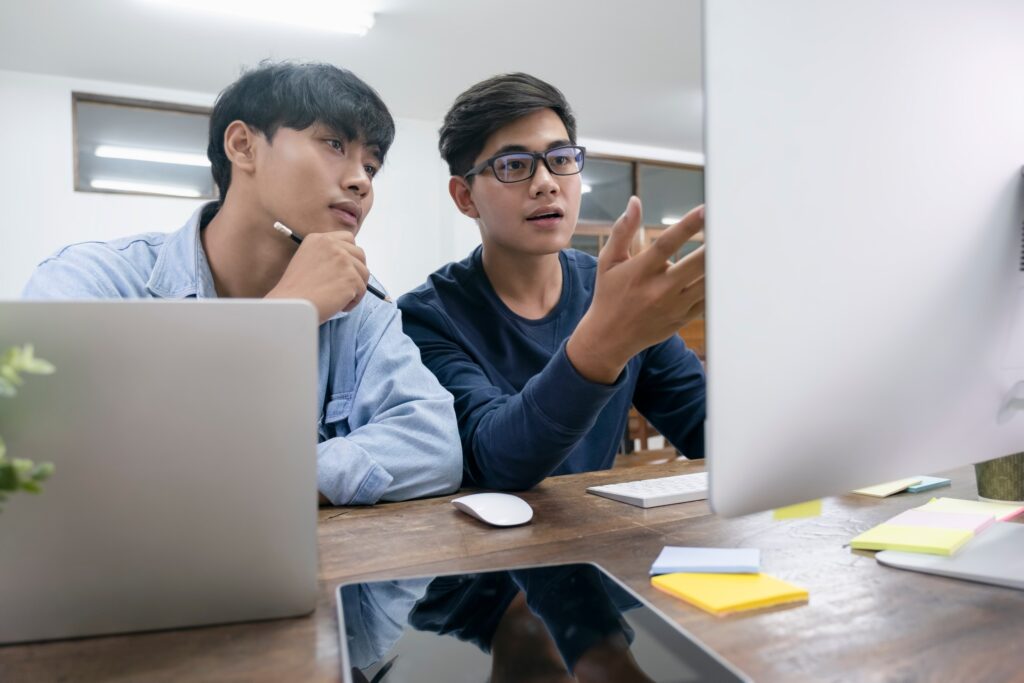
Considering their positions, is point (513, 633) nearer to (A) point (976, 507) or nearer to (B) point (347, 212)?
(A) point (976, 507)

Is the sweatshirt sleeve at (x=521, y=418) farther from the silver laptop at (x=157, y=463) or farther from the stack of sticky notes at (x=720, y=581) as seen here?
the silver laptop at (x=157, y=463)

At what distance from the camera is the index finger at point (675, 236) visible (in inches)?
18.5

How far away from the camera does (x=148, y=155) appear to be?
179 inches

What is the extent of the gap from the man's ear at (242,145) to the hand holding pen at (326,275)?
12.2 inches

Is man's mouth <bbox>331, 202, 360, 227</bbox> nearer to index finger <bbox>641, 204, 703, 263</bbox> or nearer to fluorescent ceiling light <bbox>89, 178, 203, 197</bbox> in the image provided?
index finger <bbox>641, 204, 703, 263</bbox>

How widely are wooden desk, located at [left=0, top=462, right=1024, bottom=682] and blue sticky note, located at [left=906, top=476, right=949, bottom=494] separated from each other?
0.36 feet

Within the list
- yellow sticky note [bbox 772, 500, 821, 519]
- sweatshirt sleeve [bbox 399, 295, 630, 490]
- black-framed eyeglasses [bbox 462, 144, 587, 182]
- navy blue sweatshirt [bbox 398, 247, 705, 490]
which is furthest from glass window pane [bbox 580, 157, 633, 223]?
yellow sticky note [bbox 772, 500, 821, 519]

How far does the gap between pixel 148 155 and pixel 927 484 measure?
4916 millimetres

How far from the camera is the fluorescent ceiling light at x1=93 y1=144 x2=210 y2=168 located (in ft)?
14.5

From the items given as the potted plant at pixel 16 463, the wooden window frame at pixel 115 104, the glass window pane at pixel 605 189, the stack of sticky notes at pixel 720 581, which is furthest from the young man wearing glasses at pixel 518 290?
the glass window pane at pixel 605 189

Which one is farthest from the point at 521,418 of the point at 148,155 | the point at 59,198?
the point at 148,155

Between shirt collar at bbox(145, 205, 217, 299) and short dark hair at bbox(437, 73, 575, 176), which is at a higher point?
short dark hair at bbox(437, 73, 575, 176)

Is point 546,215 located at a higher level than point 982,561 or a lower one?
higher

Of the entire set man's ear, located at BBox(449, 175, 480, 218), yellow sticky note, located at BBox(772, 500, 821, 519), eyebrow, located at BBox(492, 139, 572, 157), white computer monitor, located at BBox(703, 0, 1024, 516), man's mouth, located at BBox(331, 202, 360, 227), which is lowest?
yellow sticky note, located at BBox(772, 500, 821, 519)
